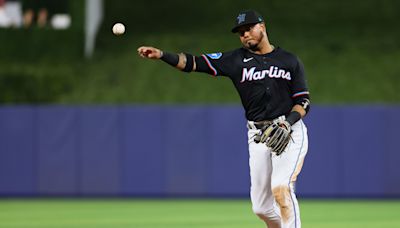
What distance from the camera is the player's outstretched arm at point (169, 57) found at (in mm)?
8211

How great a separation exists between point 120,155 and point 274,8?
326 inches

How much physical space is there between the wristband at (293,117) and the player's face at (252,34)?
69cm

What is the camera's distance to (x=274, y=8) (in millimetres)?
25125

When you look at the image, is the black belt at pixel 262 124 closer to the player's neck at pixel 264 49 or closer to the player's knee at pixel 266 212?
the player's neck at pixel 264 49

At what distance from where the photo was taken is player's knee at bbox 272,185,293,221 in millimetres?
8266

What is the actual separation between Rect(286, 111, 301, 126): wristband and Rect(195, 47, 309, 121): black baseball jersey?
0.15 m

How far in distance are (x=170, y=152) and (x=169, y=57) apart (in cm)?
995

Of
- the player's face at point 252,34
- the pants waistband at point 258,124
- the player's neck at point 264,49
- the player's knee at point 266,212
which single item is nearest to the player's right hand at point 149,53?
the player's face at point 252,34

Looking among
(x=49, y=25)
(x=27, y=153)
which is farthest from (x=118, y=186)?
(x=49, y=25)

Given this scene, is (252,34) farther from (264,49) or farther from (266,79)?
(266,79)

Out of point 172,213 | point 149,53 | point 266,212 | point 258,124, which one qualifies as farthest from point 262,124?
point 172,213

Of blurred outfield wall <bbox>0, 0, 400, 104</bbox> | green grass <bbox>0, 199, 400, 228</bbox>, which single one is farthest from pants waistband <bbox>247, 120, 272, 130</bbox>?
blurred outfield wall <bbox>0, 0, 400, 104</bbox>

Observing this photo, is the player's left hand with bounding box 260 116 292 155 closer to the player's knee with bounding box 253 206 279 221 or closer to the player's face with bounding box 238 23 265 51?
the player's knee with bounding box 253 206 279 221

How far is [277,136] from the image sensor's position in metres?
8.23
